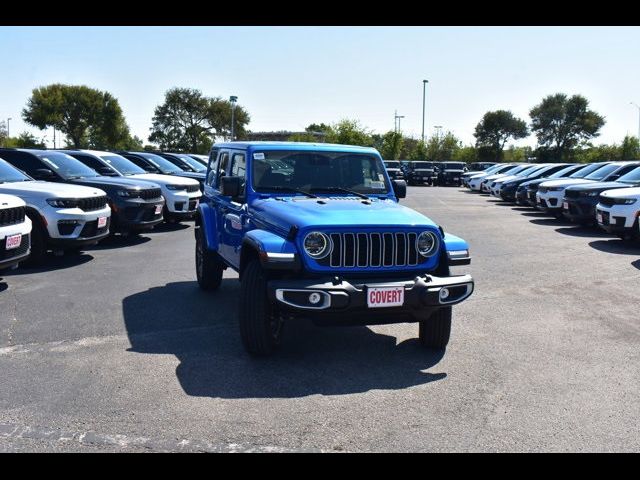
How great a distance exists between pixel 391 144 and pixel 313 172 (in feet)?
200

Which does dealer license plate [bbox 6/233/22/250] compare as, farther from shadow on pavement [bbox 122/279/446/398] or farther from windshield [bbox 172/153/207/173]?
windshield [bbox 172/153/207/173]

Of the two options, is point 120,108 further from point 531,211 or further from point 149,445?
point 149,445

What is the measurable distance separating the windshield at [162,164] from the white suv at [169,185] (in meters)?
3.04

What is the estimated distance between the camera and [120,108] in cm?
6456

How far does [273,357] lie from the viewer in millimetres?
5973

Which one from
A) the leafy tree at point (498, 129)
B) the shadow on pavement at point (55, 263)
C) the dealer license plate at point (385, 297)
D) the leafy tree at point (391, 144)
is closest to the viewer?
the dealer license plate at point (385, 297)

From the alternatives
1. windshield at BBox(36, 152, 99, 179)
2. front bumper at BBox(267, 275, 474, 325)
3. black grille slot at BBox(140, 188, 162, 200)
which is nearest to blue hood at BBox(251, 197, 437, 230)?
front bumper at BBox(267, 275, 474, 325)

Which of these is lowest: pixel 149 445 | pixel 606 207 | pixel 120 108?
pixel 149 445

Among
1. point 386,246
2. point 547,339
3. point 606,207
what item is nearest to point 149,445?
point 386,246

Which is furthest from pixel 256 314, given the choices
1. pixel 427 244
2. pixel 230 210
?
pixel 230 210

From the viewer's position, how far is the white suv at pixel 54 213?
406 inches

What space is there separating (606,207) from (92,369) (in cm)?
1103

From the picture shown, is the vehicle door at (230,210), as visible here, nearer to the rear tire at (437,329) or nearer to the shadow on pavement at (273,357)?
the shadow on pavement at (273,357)

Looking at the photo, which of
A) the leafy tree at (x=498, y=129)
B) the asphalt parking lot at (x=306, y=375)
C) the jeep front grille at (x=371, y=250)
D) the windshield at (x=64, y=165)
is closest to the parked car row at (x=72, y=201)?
the windshield at (x=64, y=165)
